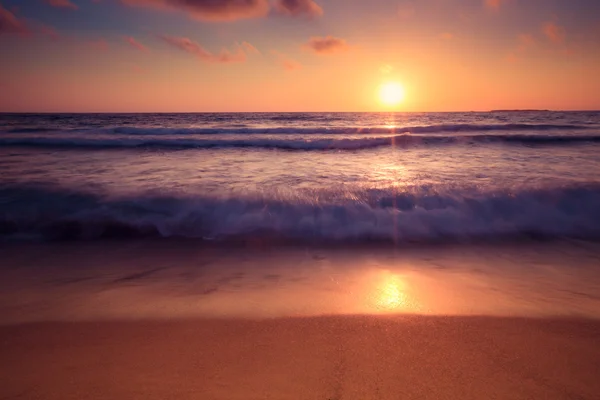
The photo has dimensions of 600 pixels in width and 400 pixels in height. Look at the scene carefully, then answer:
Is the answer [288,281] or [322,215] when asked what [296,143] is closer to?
[322,215]

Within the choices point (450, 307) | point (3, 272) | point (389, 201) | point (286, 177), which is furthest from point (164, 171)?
point (450, 307)

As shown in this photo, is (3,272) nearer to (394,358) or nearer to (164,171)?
(394,358)

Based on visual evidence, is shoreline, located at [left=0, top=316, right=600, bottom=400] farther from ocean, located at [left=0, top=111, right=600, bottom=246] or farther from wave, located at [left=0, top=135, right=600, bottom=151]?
wave, located at [left=0, top=135, right=600, bottom=151]

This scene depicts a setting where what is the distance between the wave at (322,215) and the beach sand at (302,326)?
0.74m

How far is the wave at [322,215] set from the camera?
4188 mm

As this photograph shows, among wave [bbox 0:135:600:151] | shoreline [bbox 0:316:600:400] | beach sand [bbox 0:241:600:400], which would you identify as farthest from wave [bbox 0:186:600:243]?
wave [bbox 0:135:600:151]

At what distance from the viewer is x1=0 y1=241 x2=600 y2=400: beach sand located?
1.59 meters

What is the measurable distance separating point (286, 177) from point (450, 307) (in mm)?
4811

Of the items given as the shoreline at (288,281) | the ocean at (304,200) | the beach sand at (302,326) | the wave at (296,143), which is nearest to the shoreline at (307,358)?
the beach sand at (302,326)

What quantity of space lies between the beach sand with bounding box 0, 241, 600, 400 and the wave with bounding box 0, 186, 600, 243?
2.43ft

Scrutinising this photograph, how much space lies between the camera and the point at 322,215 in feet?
14.9

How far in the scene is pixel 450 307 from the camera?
234 cm

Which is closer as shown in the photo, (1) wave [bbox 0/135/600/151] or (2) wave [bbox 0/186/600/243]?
(2) wave [bbox 0/186/600/243]

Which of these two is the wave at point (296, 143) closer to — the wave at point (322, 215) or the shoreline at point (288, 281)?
the wave at point (322, 215)
